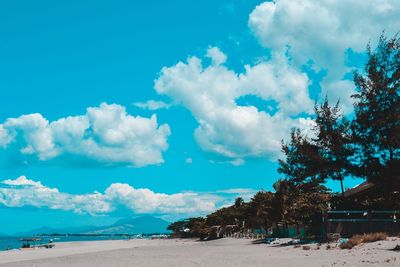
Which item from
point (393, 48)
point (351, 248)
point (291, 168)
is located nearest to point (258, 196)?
point (291, 168)

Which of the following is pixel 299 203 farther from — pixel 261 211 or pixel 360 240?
pixel 261 211

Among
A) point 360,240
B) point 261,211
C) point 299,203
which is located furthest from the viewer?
point 261,211

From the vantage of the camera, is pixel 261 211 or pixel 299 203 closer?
pixel 299 203

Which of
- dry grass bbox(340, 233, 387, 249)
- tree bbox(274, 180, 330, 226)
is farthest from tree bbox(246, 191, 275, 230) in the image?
dry grass bbox(340, 233, 387, 249)

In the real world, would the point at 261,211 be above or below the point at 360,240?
above

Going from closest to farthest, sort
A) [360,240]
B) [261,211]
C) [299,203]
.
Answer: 1. [360,240]
2. [299,203]
3. [261,211]

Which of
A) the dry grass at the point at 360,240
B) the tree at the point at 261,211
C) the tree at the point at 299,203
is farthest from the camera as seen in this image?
the tree at the point at 261,211

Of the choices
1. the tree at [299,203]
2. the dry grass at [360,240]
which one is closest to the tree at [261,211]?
the tree at [299,203]

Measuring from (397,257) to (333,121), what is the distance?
850 inches

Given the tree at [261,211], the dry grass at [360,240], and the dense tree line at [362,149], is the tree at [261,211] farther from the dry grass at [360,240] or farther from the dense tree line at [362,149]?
the dry grass at [360,240]

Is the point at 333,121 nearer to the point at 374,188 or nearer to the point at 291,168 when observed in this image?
the point at 374,188

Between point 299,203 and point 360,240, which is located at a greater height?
point 299,203

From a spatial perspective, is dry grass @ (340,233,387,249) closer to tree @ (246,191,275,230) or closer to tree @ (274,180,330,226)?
tree @ (274,180,330,226)

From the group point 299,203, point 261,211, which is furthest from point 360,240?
point 261,211
